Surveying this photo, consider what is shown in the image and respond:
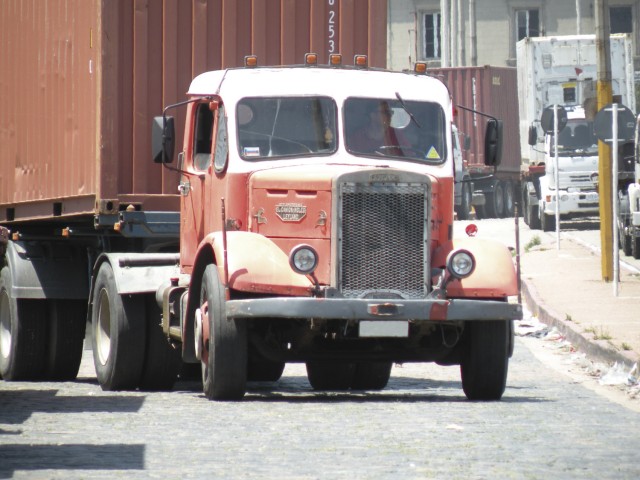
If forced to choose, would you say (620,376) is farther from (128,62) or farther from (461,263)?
(128,62)

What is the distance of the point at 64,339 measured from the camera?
1681 cm

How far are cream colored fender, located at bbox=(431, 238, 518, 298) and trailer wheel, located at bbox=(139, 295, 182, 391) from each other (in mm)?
2665

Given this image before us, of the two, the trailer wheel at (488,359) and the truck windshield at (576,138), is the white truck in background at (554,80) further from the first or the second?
the trailer wheel at (488,359)

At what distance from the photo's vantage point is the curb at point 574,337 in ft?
51.5

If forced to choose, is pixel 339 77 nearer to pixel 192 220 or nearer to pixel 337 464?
pixel 192 220

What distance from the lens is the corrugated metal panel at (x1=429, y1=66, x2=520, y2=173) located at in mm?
49625

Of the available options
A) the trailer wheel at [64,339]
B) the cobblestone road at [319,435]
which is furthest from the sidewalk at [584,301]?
the trailer wheel at [64,339]

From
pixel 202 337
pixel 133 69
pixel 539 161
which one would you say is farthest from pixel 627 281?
pixel 539 161

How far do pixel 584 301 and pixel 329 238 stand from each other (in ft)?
32.0

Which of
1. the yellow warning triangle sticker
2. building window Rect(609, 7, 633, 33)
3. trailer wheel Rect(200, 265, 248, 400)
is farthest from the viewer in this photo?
building window Rect(609, 7, 633, 33)

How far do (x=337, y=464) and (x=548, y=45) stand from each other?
33211 mm

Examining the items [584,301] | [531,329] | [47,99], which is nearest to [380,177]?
[47,99]

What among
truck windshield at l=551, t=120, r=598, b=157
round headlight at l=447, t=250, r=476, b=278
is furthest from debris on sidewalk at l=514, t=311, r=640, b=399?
truck windshield at l=551, t=120, r=598, b=157

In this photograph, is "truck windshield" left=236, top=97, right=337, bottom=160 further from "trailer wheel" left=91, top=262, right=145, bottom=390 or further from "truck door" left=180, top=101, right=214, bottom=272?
"trailer wheel" left=91, top=262, right=145, bottom=390
